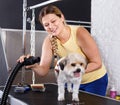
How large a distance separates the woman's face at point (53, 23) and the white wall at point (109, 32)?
1291 mm

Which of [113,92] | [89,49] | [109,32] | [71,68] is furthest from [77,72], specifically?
[109,32]

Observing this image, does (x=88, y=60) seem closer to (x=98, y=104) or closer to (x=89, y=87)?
(x=98, y=104)

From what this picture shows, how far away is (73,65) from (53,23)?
217 mm

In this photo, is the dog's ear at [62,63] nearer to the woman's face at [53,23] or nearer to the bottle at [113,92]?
the woman's face at [53,23]

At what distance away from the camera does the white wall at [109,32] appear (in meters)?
2.42

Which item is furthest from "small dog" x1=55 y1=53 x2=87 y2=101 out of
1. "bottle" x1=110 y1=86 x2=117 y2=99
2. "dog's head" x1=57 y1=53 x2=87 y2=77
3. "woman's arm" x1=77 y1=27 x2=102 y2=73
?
"bottle" x1=110 y1=86 x2=117 y2=99

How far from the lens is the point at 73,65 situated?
1031mm

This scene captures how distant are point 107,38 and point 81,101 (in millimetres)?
1415

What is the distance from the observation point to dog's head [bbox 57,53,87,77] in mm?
1033

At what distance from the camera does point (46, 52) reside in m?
1.46

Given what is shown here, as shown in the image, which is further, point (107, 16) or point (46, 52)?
point (107, 16)

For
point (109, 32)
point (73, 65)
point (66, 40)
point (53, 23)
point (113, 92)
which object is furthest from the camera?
point (109, 32)

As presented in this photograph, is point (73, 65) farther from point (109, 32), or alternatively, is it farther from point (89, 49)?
point (109, 32)

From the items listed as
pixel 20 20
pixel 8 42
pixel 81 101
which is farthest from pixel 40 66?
pixel 20 20
